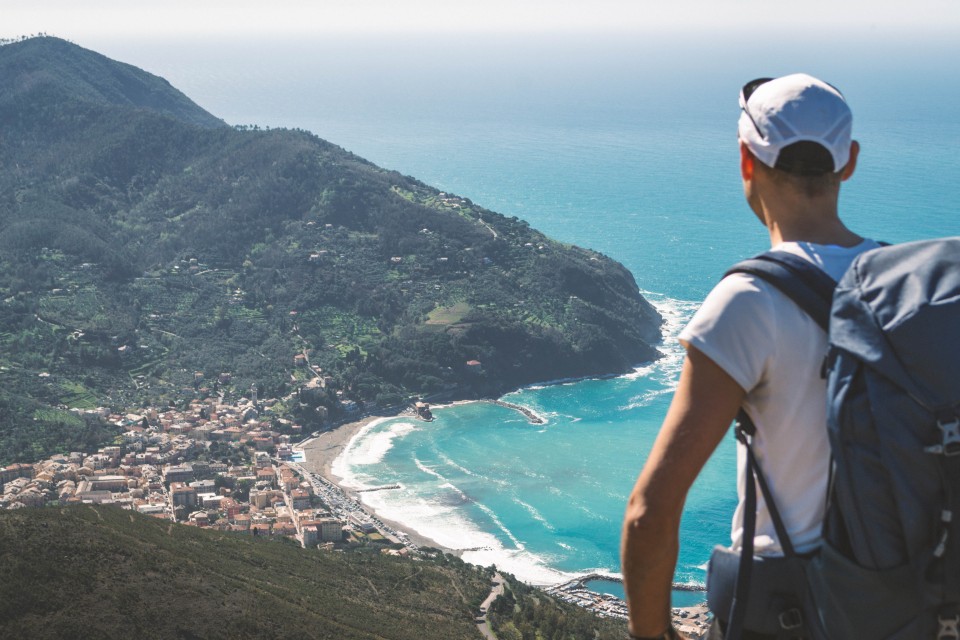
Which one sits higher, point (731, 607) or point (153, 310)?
point (731, 607)

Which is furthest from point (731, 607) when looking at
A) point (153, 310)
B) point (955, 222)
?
point (955, 222)

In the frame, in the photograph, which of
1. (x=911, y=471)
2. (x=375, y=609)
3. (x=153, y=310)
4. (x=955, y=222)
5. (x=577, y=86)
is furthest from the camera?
(x=577, y=86)

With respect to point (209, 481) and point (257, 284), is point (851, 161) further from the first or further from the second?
point (257, 284)

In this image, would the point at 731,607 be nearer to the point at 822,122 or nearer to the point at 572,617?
the point at 822,122

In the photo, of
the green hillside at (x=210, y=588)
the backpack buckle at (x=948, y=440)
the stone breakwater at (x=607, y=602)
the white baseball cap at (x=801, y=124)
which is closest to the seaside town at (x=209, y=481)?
the green hillside at (x=210, y=588)

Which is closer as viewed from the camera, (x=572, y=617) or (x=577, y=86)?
A: (x=572, y=617)

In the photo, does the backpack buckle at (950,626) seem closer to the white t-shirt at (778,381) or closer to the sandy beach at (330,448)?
the white t-shirt at (778,381)
